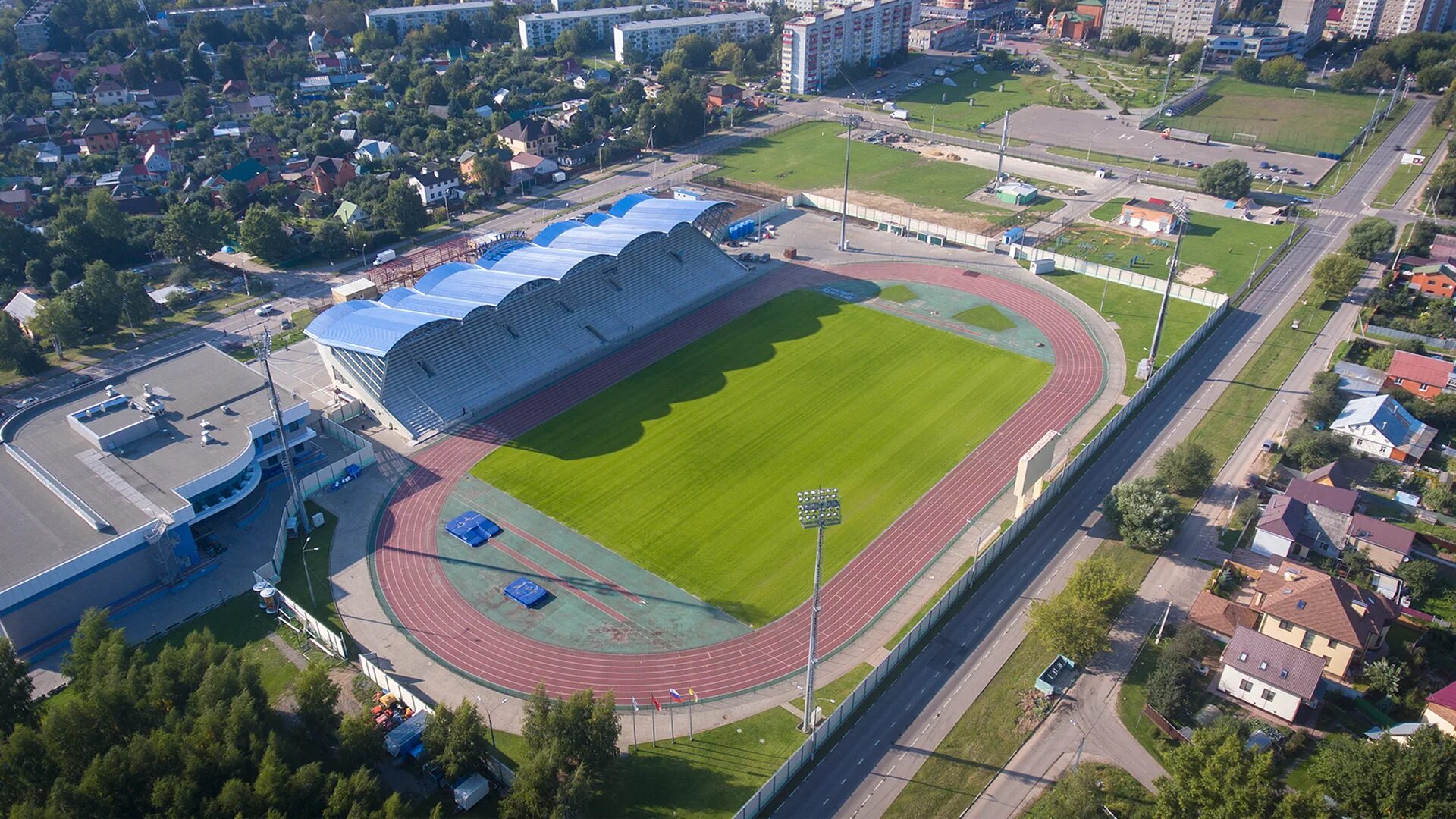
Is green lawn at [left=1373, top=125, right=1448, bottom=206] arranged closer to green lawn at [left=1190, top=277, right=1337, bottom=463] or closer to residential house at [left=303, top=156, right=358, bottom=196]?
green lawn at [left=1190, top=277, right=1337, bottom=463]

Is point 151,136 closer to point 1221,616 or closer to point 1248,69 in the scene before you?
point 1221,616

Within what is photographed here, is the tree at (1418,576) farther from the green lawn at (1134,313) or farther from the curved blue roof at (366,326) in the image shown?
the curved blue roof at (366,326)

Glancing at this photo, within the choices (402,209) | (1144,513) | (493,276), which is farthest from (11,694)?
(402,209)

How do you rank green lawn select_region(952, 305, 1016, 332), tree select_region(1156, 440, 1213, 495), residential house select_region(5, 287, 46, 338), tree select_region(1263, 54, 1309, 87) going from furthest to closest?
tree select_region(1263, 54, 1309, 87) < green lawn select_region(952, 305, 1016, 332) < residential house select_region(5, 287, 46, 338) < tree select_region(1156, 440, 1213, 495)

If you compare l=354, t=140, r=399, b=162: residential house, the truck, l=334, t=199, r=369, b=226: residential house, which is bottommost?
l=334, t=199, r=369, b=226: residential house

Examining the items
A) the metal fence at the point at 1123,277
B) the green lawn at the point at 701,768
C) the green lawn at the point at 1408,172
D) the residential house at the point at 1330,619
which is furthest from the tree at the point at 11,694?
the green lawn at the point at 1408,172

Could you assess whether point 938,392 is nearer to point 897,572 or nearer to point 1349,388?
point 897,572

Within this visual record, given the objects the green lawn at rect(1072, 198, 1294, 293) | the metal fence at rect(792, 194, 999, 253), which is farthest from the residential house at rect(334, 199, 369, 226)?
the green lawn at rect(1072, 198, 1294, 293)
